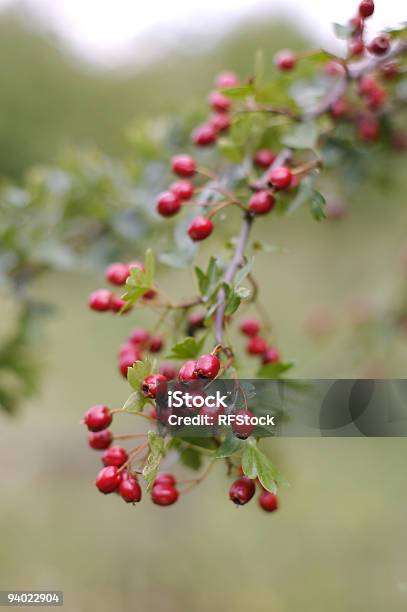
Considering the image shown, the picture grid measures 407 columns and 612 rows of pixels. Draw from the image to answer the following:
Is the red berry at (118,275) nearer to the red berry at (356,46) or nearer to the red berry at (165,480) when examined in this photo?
the red berry at (165,480)

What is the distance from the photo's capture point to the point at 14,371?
974mm

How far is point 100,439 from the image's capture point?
53 cm

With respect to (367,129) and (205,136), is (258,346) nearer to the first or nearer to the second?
(205,136)

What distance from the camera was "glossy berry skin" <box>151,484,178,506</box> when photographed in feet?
1.74

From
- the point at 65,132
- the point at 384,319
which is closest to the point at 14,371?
the point at 384,319

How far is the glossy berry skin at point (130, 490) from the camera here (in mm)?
475

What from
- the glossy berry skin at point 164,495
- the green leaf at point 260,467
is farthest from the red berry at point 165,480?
the green leaf at point 260,467

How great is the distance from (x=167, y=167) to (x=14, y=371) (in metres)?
0.41

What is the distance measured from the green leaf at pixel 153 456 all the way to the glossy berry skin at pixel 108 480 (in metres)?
0.04

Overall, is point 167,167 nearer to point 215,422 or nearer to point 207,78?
point 215,422

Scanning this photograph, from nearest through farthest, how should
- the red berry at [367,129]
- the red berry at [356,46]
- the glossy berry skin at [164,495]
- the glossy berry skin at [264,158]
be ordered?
the glossy berry skin at [164,495] < the red berry at [356,46] < the glossy berry skin at [264,158] < the red berry at [367,129]

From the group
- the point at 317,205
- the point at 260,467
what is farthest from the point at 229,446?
the point at 317,205

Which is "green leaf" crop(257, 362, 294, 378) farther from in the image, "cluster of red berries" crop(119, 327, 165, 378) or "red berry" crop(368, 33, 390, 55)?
"red berry" crop(368, 33, 390, 55)

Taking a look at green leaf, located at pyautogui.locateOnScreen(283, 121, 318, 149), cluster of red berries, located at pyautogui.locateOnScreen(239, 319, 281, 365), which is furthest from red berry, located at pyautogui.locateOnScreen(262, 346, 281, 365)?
green leaf, located at pyautogui.locateOnScreen(283, 121, 318, 149)
